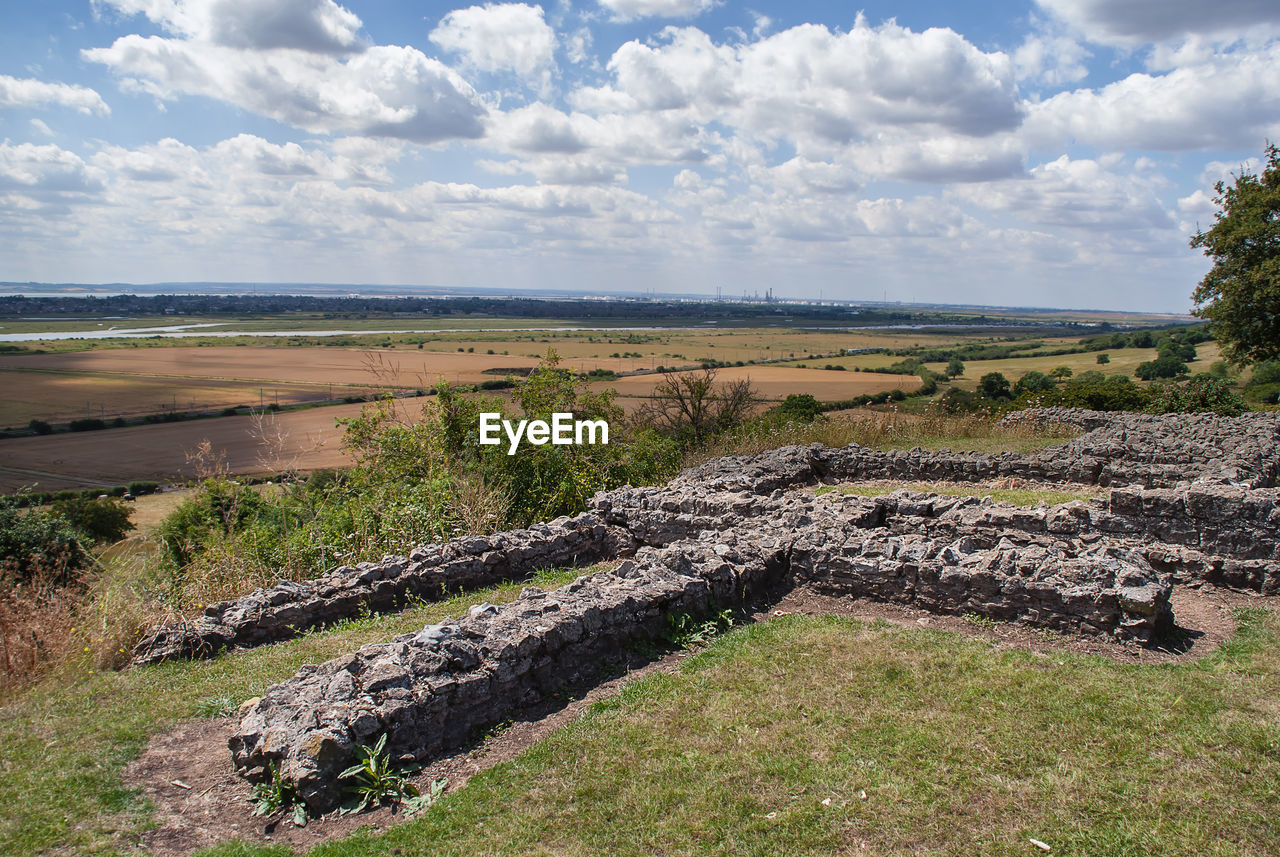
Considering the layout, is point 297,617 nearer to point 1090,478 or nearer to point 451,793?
point 451,793

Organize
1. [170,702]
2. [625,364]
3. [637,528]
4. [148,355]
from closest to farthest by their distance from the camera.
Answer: [170,702], [637,528], [625,364], [148,355]

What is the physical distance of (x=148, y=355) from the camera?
269ft

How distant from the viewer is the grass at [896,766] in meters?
4.67

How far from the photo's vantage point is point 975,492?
49.5 feet

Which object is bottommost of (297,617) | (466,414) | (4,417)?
(4,417)

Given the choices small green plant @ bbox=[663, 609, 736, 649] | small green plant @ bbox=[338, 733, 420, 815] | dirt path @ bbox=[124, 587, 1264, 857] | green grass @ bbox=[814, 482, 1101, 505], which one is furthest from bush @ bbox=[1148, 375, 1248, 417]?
small green plant @ bbox=[338, 733, 420, 815]

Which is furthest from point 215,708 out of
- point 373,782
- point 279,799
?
point 373,782

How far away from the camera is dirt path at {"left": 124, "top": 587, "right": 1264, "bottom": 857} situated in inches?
197

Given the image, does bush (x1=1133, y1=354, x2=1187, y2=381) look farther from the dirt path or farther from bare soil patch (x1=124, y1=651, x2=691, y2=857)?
bare soil patch (x1=124, y1=651, x2=691, y2=857)

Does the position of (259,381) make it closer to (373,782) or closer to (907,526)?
(907,526)

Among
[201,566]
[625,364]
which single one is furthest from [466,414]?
[625,364]

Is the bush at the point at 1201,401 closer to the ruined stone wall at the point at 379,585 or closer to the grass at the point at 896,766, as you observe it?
the grass at the point at 896,766

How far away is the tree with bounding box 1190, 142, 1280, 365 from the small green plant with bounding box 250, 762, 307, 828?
32.0 meters

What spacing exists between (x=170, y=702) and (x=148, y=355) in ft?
297
